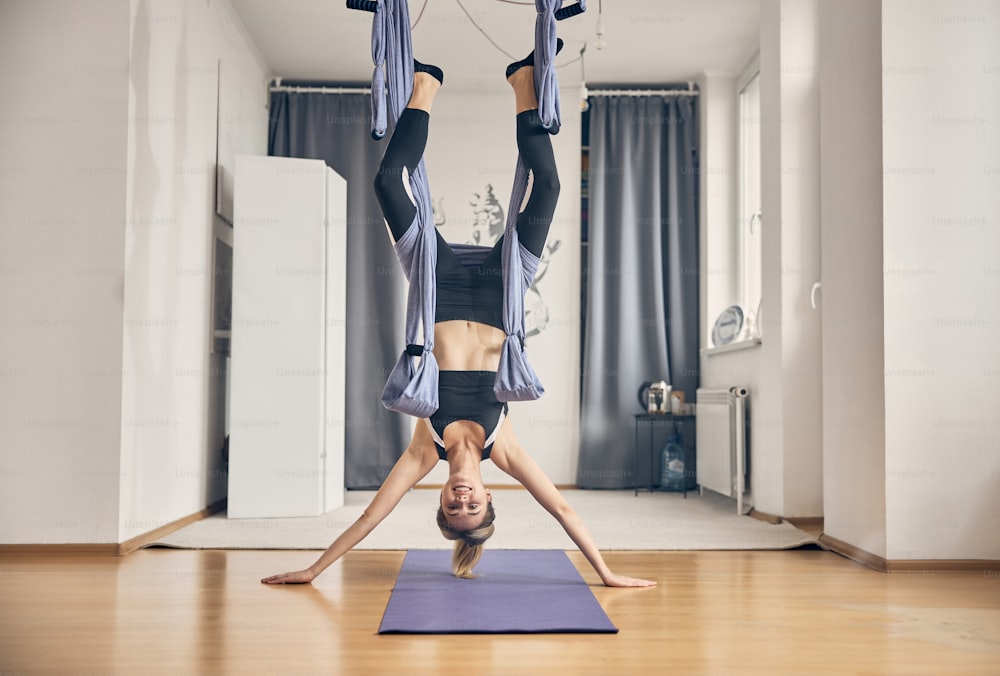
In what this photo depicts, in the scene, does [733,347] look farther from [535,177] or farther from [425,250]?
[425,250]

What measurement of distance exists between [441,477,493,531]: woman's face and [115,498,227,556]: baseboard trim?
1.59 meters

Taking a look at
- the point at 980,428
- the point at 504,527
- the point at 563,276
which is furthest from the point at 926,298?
the point at 563,276

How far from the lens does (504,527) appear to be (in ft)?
14.6

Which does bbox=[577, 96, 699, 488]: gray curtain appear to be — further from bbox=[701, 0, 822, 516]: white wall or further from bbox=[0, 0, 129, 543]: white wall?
bbox=[0, 0, 129, 543]: white wall

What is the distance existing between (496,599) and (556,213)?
13.3ft

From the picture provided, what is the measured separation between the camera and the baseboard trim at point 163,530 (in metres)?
3.63

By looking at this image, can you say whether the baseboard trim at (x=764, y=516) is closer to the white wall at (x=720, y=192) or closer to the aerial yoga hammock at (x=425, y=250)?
the white wall at (x=720, y=192)

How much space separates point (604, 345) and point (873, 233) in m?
2.92

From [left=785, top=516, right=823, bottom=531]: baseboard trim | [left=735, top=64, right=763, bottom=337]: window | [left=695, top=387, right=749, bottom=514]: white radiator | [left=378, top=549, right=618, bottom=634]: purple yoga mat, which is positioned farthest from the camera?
[left=735, top=64, right=763, bottom=337]: window

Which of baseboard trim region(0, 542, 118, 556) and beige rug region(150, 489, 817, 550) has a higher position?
baseboard trim region(0, 542, 118, 556)

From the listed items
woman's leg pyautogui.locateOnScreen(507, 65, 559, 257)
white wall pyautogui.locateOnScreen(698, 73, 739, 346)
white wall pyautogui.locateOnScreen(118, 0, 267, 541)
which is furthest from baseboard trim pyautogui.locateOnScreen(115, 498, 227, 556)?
white wall pyautogui.locateOnScreen(698, 73, 739, 346)

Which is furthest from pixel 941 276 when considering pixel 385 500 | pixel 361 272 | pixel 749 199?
pixel 361 272

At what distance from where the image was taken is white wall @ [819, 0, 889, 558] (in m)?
3.44

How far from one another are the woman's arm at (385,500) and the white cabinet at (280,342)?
5.62 feet
